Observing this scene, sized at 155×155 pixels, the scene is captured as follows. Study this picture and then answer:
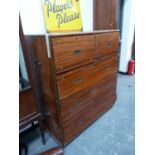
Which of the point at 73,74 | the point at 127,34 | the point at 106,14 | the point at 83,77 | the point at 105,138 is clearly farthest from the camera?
the point at 127,34

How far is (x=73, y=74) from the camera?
126 centimetres

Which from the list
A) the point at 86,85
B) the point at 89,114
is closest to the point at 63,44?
the point at 86,85

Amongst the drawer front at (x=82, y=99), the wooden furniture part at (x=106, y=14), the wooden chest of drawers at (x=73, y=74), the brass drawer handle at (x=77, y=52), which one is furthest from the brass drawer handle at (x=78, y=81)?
the wooden furniture part at (x=106, y=14)

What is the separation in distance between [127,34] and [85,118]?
7.72 feet

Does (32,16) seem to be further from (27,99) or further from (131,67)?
(131,67)

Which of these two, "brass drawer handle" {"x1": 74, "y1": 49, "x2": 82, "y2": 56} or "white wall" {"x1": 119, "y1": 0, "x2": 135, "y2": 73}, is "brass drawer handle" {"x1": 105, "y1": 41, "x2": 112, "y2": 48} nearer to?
"brass drawer handle" {"x1": 74, "y1": 49, "x2": 82, "y2": 56}

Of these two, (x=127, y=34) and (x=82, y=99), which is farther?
(x=127, y=34)

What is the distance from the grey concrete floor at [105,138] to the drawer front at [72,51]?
0.85 m

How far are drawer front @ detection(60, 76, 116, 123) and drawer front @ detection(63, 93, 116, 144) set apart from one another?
72mm

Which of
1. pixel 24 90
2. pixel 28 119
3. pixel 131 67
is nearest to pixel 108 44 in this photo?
pixel 24 90
